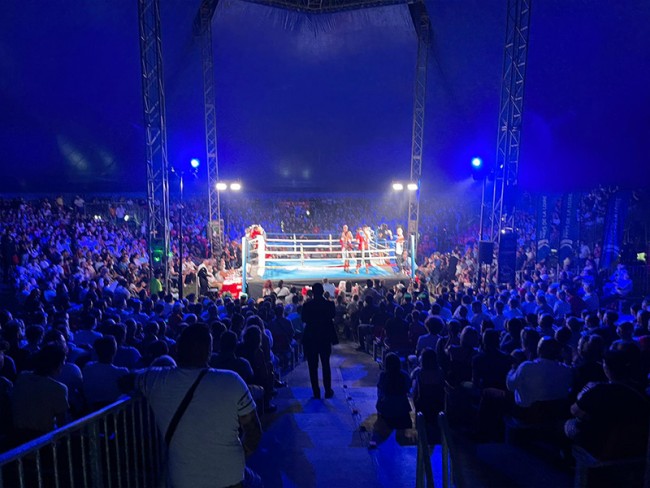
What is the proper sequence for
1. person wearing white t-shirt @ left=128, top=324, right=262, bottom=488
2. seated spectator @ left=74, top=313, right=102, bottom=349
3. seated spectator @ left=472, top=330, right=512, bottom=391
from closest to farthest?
person wearing white t-shirt @ left=128, top=324, right=262, bottom=488
seated spectator @ left=472, top=330, right=512, bottom=391
seated spectator @ left=74, top=313, right=102, bottom=349

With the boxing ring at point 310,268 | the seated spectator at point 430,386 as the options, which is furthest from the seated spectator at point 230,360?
the boxing ring at point 310,268

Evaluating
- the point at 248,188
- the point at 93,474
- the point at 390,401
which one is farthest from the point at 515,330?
the point at 248,188

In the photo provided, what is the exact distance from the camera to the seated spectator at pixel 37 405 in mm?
3277

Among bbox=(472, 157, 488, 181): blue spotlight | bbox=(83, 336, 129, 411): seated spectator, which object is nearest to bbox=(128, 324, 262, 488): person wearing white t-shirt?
bbox=(83, 336, 129, 411): seated spectator

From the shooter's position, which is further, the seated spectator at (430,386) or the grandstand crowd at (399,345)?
the seated spectator at (430,386)

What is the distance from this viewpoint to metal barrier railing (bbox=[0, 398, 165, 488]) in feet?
8.80

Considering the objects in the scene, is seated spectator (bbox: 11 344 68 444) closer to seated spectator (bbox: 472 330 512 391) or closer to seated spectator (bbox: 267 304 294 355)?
seated spectator (bbox: 472 330 512 391)

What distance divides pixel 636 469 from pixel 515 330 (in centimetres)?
321

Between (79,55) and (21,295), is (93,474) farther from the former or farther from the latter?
(79,55)

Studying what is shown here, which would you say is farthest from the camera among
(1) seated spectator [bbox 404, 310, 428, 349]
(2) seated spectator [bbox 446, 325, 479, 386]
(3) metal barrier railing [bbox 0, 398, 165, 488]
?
(1) seated spectator [bbox 404, 310, 428, 349]

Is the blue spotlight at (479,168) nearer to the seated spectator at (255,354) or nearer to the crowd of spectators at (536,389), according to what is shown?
the crowd of spectators at (536,389)

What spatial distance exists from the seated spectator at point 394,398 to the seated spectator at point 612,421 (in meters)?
1.89

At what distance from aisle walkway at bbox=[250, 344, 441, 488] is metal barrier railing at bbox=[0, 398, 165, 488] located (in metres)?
0.96

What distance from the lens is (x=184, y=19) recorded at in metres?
16.8
